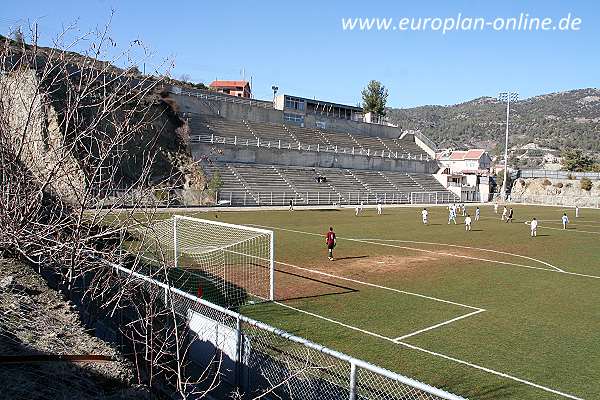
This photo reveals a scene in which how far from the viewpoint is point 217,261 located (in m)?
18.7

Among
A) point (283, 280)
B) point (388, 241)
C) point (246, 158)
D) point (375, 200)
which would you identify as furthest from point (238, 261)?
point (375, 200)

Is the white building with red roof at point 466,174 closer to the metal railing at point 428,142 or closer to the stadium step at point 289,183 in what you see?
the metal railing at point 428,142

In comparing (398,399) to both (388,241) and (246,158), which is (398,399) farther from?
(246,158)

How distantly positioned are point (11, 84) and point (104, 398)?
14.5 feet

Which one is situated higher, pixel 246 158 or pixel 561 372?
pixel 246 158

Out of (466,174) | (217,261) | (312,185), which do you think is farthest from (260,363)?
(466,174)

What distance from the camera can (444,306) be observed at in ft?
45.7

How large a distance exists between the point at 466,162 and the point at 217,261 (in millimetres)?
72558

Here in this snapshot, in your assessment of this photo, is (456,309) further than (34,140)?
Yes

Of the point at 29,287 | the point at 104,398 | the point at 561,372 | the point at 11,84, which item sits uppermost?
the point at 11,84

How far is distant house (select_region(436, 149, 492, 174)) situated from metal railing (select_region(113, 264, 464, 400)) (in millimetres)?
76255

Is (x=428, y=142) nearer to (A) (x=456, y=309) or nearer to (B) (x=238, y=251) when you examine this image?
(B) (x=238, y=251)

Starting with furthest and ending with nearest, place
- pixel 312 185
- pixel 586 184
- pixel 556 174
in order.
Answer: pixel 556 174, pixel 586 184, pixel 312 185

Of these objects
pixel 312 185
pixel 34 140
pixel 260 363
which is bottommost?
pixel 260 363
